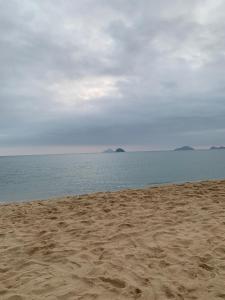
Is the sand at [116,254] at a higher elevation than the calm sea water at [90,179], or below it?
higher

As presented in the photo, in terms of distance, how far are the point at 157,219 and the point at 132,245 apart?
2079 mm

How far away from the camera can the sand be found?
383 cm

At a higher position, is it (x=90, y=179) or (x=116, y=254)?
(x=116, y=254)

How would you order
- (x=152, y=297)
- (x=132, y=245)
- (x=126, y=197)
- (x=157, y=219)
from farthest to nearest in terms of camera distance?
(x=126, y=197), (x=157, y=219), (x=132, y=245), (x=152, y=297)

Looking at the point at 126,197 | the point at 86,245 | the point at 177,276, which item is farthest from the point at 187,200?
the point at 177,276

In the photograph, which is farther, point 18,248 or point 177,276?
point 18,248

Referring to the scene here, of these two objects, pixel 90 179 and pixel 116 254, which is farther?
pixel 90 179

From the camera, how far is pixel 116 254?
5.01 m

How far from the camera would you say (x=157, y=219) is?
7.37m

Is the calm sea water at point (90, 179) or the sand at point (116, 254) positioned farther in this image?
the calm sea water at point (90, 179)

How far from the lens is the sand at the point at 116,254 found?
383cm

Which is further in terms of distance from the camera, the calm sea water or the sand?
the calm sea water

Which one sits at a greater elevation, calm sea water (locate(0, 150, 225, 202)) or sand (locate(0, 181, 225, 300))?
sand (locate(0, 181, 225, 300))

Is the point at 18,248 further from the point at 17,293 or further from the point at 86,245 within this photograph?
the point at 17,293
